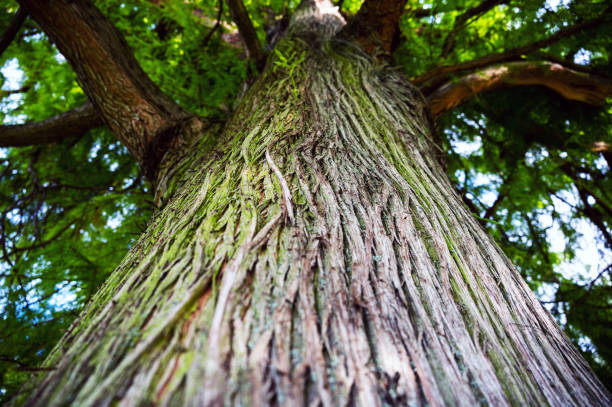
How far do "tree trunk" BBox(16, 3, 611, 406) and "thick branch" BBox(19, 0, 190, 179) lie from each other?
0.98 metres

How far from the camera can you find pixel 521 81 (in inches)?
124

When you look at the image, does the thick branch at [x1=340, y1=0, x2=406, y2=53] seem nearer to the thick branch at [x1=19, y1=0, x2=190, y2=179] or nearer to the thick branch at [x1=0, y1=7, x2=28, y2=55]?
the thick branch at [x1=19, y1=0, x2=190, y2=179]

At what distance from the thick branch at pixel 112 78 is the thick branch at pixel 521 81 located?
230 centimetres

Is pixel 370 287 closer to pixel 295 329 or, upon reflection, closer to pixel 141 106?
pixel 295 329

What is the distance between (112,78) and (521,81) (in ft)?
11.4

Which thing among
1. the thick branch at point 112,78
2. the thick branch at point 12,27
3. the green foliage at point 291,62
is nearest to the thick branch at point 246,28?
the green foliage at point 291,62

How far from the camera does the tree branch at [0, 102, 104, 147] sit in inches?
106

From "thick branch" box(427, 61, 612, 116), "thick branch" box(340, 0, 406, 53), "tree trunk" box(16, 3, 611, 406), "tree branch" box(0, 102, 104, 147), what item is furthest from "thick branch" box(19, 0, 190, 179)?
"thick branch" box(427, 61, 612, 116)

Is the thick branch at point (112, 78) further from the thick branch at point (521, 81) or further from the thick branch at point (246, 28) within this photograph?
the thick branch at point (521, 81)

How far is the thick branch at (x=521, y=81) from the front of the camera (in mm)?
3018

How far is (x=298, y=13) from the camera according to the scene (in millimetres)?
3727

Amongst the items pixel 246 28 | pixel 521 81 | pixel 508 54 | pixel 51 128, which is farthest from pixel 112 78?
pixel 521 81

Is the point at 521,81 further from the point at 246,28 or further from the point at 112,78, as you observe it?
the point at 112,78

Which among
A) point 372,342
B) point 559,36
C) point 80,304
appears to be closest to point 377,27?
point 559,36
